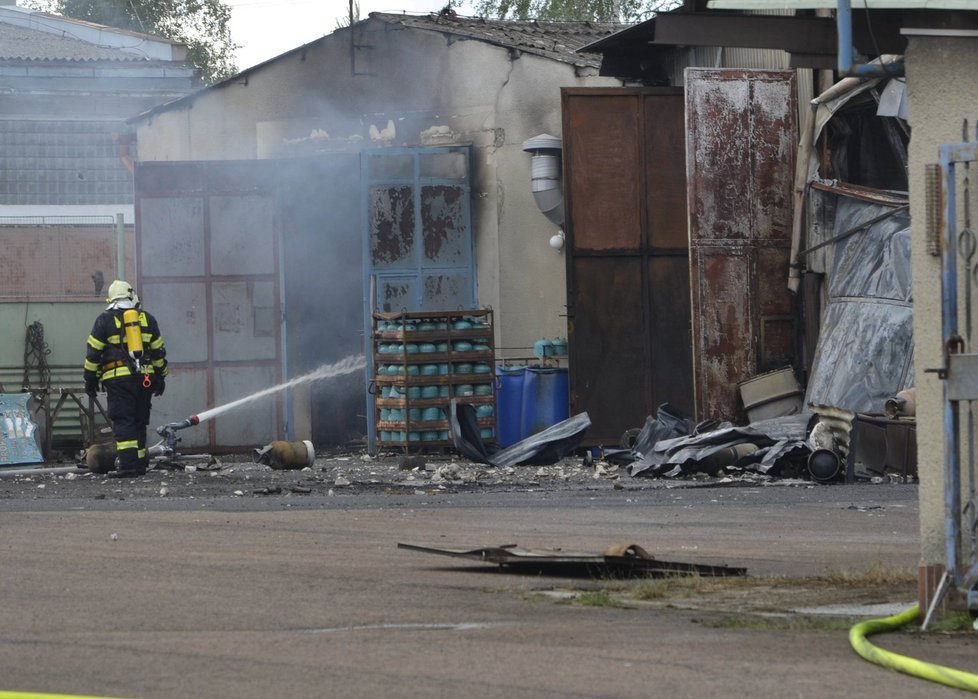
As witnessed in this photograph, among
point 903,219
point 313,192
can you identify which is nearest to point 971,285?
point 903,219

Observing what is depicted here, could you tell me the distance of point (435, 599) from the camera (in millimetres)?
6855

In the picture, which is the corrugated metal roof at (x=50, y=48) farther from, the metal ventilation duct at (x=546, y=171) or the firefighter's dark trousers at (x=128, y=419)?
the firefighter's dark trousers at (x=128, y=419)

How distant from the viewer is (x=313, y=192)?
18.7 meters

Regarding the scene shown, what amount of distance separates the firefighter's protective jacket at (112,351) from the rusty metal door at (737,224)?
5.07m

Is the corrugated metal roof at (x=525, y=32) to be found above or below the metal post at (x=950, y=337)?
above

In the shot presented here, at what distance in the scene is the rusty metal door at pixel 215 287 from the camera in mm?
18422

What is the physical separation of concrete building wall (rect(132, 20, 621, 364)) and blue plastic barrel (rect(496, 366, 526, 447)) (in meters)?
1.42

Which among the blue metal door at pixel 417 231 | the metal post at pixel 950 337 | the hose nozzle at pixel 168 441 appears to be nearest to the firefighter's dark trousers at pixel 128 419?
the hose nozzle at pixel 168 441

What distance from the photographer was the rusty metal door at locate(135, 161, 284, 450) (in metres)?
18.4

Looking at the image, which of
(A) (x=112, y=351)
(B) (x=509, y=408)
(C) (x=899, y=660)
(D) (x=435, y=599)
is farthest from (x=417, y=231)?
(C) (x=899, y=660)

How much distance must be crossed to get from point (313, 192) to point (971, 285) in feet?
43.7

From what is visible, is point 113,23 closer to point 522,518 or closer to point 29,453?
point 29,453

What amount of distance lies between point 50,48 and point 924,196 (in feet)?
114

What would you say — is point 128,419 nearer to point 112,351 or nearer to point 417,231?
point 112,351
